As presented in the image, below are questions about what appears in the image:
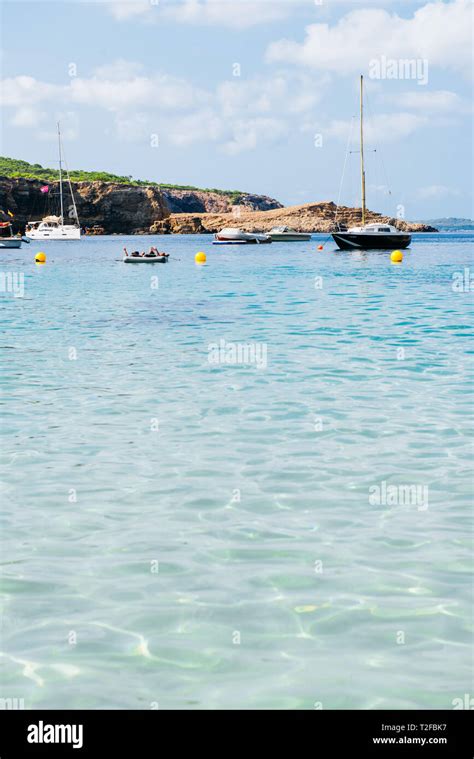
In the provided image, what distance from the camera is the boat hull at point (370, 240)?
212 feet

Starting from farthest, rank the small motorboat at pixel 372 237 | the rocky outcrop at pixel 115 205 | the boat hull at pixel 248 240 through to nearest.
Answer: the rocky outcrop at pixel 115 205 < the boat hull at pixel 248 240 < the small motorboat at pixel 372 237

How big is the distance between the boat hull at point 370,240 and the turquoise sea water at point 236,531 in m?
49.2

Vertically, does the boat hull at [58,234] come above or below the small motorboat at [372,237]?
above

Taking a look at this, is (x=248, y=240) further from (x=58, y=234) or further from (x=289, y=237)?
(x=58, y=234)

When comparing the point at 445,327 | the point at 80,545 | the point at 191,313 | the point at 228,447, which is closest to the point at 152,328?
the point at 191,313

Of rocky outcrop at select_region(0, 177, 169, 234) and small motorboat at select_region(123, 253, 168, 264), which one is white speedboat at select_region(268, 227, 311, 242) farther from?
rocky outcrop at select_region(0, 177, 169, 234)

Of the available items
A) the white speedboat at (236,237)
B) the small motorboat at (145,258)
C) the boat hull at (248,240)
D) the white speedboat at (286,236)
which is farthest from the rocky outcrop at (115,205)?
the small motorboat at (145,258)

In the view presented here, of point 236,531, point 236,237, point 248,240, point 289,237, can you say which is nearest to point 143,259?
point 236,531

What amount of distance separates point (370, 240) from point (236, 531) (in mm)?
59715

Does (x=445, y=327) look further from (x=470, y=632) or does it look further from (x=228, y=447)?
(x=470, y=632)

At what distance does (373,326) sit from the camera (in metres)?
22.3

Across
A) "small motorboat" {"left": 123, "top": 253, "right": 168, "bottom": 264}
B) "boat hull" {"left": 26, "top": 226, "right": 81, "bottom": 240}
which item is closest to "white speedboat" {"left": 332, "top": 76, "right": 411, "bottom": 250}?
"small motorboat" {"left": 123, "top": 253, "right": 168, "bottom": 264}

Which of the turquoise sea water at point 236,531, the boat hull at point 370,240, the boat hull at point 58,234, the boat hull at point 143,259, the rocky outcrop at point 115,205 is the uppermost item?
the rocky outcrop at point 115,205

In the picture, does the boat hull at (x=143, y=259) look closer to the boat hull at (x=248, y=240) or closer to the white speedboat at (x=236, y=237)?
the white speedboat at (x=236, y=237)
